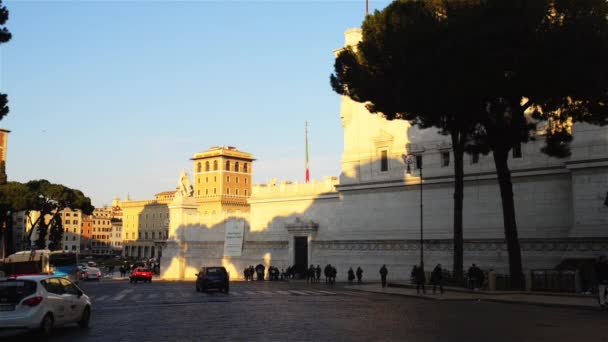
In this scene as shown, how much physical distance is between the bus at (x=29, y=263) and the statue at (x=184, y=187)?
1018 inches

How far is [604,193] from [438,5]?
13.4m

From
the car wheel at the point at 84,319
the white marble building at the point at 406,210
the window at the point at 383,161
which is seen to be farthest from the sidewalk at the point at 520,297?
the window at the point at 383,161

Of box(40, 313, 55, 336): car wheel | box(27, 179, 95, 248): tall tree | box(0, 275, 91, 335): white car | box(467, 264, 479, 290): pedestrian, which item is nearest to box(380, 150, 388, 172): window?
box(467, 264, 479, 290): pedestrian

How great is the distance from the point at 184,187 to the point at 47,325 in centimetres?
5709

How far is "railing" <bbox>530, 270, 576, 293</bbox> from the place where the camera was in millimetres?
28062

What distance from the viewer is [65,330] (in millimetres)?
15977

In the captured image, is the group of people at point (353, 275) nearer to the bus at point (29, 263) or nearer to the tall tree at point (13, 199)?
the bus at point (29, 263)

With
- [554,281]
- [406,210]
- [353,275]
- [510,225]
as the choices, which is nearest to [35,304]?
[554,281]

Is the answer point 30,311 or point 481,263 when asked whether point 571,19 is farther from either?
point 30,311

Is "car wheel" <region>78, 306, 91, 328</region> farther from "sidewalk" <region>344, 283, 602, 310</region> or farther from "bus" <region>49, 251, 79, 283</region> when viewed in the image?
"bus" <region>49, 251, 79, 283</region>

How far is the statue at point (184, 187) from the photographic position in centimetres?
7066

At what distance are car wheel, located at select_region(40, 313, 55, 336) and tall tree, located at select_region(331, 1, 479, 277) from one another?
20428 mm

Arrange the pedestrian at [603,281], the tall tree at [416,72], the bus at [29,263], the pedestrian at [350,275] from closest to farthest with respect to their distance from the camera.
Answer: the pedestrian at [603,281]
the tall tree at [416,72]
the bus at [29,263]
the pedestrian at [350,275]

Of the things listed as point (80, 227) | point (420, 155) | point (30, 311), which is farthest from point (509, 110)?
point (80, 227)
